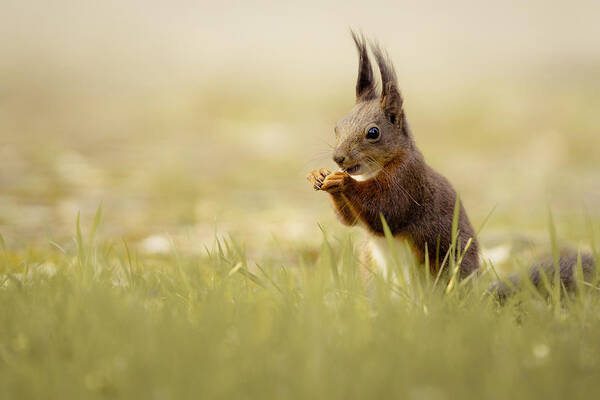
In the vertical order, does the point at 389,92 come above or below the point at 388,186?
above

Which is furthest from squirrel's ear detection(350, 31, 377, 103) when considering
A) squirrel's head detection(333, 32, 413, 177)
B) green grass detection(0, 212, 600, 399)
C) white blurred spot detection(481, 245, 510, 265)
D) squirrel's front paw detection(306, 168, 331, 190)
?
white blurred spot detection(481, 245, 510, 265)

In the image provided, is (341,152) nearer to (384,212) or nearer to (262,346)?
(384,212)

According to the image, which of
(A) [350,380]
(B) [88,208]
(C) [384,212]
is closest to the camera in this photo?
(A) [350,380]

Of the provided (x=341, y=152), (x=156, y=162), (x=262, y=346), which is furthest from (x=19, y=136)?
(x=262, y=346)

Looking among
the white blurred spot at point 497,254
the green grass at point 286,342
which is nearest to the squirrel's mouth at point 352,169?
the green grass at point 286,342

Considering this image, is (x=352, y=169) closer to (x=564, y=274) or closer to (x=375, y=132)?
(x=375, y=132)

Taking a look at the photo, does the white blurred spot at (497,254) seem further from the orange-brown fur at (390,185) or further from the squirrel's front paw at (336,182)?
the squirrel's front paw at (336,182)

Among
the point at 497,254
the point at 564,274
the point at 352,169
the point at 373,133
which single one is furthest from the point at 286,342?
the point at 497,254

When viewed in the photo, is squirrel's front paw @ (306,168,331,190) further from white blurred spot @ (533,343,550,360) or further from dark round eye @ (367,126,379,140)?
white blurred spot @ (533,343,550,360)
